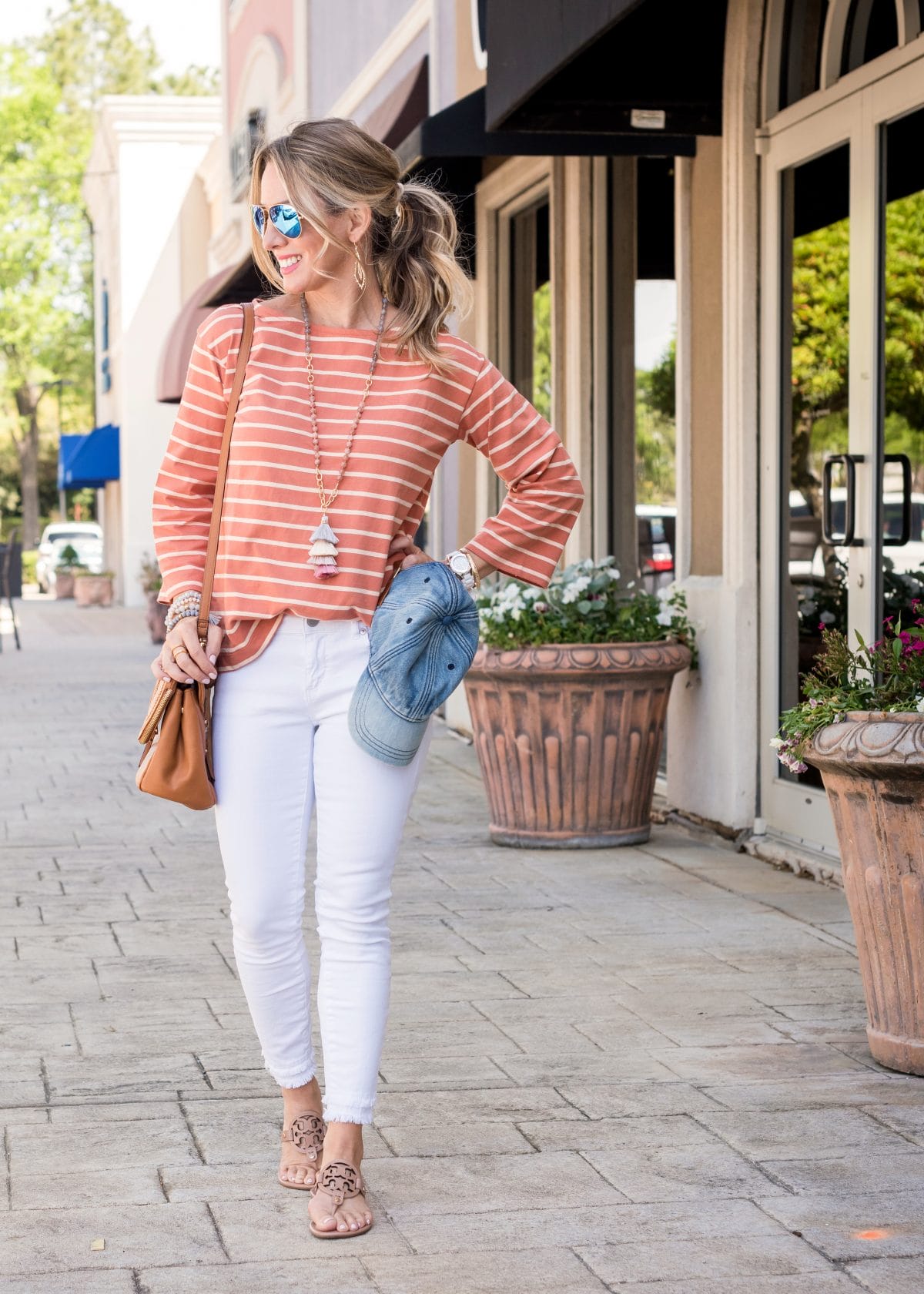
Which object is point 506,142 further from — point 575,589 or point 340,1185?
point 340,1185

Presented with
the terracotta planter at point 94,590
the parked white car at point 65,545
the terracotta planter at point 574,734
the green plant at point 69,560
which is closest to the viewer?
the terracotta planter at point 574,734

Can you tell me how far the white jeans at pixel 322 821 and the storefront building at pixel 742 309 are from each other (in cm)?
258

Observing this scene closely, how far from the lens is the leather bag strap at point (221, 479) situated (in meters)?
3.09

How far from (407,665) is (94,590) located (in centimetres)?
2915

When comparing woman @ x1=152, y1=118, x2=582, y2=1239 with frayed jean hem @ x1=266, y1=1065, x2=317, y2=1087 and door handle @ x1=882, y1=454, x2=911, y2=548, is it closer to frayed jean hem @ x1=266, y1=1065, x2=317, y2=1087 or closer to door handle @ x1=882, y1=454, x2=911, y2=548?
frayed jean hem @ x1=266, y1=1065, x2=317, y2=1087

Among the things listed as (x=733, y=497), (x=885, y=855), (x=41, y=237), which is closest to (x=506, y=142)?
(x=733, y=497)

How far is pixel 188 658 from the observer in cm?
303

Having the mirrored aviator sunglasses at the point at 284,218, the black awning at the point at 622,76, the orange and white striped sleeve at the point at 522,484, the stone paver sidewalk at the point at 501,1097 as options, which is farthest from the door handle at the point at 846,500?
the mirrored aviator sunglasses at the point at 284,218

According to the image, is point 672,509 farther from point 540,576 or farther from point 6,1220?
point 6,1220

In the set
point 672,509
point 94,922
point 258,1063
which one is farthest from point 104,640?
point 258,1063

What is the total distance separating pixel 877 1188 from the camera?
3.33m

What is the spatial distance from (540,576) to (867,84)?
3.40 meters

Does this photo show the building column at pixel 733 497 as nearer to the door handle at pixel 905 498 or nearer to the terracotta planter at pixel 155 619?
the door handle at pixel 905 498

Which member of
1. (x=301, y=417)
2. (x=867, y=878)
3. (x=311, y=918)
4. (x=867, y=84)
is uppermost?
(x=867, y=84)
